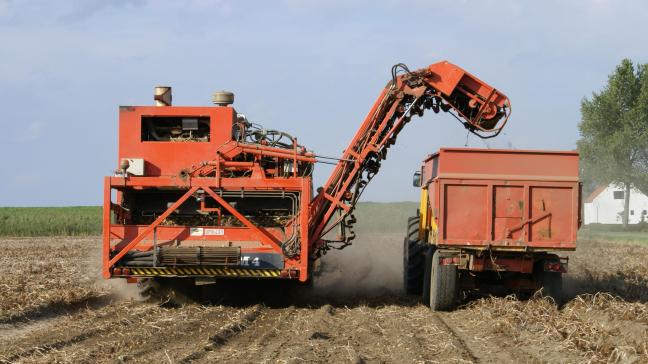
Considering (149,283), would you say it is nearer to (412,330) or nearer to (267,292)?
(267,292)

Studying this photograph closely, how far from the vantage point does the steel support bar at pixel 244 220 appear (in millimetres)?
12656

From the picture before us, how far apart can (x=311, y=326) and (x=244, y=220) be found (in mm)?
2212

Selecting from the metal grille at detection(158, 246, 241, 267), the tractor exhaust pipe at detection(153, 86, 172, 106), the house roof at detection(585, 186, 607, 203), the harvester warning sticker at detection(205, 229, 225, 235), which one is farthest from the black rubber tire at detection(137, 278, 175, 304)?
the house roof at detection(585, 186, 607, 203)

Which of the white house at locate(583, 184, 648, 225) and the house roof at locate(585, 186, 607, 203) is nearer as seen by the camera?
the white house at locate(583, 184, 648, 225)

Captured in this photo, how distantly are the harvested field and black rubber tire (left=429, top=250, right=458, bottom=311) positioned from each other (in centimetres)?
27

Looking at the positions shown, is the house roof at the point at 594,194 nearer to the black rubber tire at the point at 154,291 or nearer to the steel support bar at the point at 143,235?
the black rubber tire at the point at 154,291

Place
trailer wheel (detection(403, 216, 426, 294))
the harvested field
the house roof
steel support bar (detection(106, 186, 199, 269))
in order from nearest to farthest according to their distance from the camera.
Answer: the harvested field → steel support bar (detection(106, 186, 199, 269)) → trailer wheel (detection(403, 216, 426, 294)) → the house roof

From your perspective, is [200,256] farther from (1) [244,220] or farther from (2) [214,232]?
(1) [244,220]

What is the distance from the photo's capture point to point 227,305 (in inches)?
545

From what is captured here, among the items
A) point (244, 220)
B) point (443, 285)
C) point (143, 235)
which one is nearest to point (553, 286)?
point (443, 285)

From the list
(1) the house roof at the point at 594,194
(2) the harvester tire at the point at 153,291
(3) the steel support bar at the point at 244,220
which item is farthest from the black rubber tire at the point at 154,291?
(1) the house roof at the point at 594,194

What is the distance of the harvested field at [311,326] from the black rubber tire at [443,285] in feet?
0.88

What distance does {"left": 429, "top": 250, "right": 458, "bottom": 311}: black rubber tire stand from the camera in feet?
42.5

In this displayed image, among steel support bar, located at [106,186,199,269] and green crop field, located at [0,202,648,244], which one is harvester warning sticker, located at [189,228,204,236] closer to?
steel support bar, located at [106,186,199,269]
